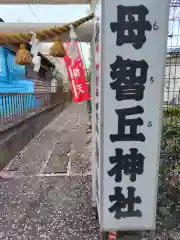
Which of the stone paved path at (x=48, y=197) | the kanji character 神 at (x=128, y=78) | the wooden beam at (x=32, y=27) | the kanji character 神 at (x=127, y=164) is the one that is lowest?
the stone paved path at (x=48, y=197)

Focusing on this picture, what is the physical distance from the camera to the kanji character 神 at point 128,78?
205 cm

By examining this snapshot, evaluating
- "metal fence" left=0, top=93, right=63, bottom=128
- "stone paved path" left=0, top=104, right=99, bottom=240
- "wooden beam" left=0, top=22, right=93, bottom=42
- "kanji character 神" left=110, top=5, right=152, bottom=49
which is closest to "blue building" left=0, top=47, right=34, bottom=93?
"metal fence" left=0, top=93, right=63, bottom=128

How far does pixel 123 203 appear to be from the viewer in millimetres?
2354

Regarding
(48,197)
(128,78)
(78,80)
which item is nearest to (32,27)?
(78,80)

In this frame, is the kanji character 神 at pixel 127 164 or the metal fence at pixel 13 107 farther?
the metal fence at pixel 13 107

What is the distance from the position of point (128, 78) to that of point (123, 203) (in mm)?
1333

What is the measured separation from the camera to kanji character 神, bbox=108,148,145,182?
2.24 metres

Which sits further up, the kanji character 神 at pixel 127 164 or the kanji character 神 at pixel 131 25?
the kanji character 神 at pixel 131 25

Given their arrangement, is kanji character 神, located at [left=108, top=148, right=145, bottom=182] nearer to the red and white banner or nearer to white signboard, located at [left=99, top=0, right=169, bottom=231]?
white signboard, located at [left=99, top=0, right=169, bottom=231]

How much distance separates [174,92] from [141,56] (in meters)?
2.01

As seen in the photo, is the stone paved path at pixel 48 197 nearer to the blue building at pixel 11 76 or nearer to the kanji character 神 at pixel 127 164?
the kanji character 神 at pixel 127 164

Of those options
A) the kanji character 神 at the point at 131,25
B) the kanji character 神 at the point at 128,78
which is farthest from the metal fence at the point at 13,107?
the kanji character 神 at the point at 131,25

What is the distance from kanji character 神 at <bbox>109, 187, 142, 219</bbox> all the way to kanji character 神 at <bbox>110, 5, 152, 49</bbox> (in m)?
1.49

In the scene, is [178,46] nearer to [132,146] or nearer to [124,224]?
[132,146]
